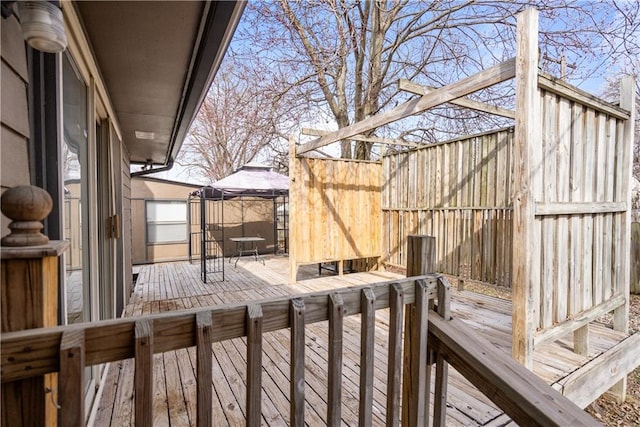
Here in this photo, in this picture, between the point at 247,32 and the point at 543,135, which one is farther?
the point at 247,32

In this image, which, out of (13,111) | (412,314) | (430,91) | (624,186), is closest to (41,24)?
(13,111)

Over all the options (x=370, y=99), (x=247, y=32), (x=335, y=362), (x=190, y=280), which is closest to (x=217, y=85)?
(x=247, y=32)

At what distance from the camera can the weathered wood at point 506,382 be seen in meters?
0.85

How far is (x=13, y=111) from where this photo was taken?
0.82 m

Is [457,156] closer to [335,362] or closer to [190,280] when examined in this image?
[335,362]

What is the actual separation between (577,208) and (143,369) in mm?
3049

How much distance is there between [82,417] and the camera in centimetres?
74

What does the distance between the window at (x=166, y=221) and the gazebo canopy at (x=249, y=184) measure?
2305mm

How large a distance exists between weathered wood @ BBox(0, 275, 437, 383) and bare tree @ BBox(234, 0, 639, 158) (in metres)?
6.07

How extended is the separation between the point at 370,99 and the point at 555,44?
3.42 meters

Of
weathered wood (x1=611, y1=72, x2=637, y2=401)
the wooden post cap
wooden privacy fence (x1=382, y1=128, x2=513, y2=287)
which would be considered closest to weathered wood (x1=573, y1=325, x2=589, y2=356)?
weathered wood (x1=611, y1=72, x2=637, y2=401)

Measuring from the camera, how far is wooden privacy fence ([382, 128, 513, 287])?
407 centimetres

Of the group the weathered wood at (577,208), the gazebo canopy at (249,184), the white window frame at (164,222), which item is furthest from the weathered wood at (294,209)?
the white window frame at (164,222)

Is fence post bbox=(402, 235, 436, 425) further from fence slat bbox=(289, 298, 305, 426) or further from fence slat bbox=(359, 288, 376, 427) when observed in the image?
fence slat bbox=(289, 298, 305, 426)
